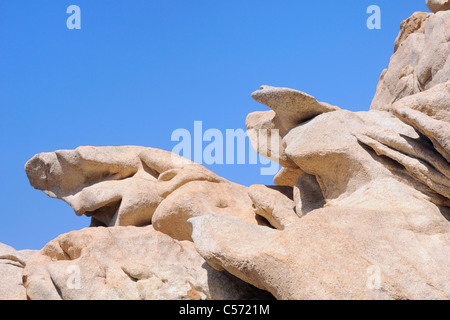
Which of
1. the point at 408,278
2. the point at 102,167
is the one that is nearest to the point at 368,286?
the point at 408,278

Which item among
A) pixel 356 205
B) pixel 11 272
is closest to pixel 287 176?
pixel 356 205

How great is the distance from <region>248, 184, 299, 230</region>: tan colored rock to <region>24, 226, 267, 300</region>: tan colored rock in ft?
4.06

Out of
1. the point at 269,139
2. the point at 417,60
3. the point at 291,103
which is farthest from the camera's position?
the point at 417,60

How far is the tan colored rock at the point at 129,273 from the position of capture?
5.84 m

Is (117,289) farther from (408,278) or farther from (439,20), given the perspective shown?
(439,20)

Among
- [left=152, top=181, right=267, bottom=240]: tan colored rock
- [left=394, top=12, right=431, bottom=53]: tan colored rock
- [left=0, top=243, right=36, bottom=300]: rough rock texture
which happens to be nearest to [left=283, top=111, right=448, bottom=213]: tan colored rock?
[left=152, top=181, right=267, bottom=240]: tan colored rock

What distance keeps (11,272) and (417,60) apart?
21.4 feet

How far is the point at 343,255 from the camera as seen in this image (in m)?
5.12

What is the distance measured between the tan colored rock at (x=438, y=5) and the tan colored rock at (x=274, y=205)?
394 cm

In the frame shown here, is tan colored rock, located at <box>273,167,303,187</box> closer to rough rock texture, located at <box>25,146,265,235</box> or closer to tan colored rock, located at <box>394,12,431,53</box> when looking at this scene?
rough rock texture, located at <box>25,146,265,235</box>

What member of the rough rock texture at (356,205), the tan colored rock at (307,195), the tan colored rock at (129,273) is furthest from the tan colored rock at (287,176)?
the tan colored rock at (129,273)

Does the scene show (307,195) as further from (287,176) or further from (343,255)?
(343,255)

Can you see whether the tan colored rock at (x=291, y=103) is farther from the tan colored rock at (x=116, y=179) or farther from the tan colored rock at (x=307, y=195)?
the tan colored rock at (x=116, y=179)

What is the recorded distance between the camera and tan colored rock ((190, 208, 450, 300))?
4875 mm
